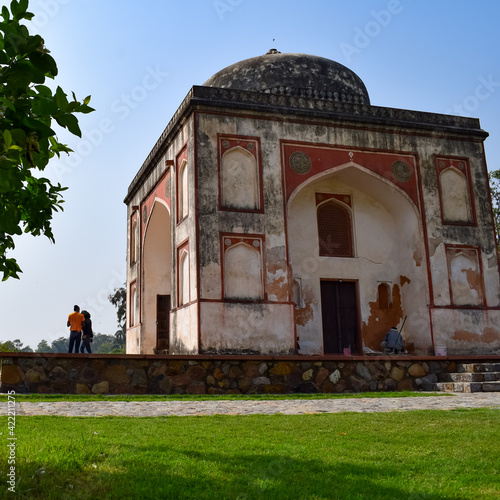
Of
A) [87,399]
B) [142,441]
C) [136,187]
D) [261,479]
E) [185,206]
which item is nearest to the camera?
[261,479]

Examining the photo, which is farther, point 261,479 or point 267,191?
point 267,191

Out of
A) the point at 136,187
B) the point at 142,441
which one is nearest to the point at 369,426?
the point at 142,441

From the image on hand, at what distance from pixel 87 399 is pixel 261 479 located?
557 cm

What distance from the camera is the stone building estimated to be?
11.6 meters

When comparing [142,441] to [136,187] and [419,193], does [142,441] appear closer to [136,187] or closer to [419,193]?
[419,193]

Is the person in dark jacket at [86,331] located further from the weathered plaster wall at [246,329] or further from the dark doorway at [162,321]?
the weathered plaster wall at [246,329]

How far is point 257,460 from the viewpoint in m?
3.69

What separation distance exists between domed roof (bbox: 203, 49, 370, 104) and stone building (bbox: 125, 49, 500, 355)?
0.03 metres

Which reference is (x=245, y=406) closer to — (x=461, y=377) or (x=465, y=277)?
(x=461, y=377)

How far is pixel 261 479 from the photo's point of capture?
324 centimetres

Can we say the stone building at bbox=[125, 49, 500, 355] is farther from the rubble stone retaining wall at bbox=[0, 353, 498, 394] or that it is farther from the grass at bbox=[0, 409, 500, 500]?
the grass at bbox=[0, 409, 500, 500]

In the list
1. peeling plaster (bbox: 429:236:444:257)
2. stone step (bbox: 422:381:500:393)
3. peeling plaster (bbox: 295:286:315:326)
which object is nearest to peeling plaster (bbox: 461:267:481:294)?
peeling plaster (bbox: 429:236:444:257)

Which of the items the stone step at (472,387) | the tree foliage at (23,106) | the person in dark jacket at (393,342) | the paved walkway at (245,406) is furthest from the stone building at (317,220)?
the tree foliage at (23,106)

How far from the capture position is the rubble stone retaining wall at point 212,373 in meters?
9.39
